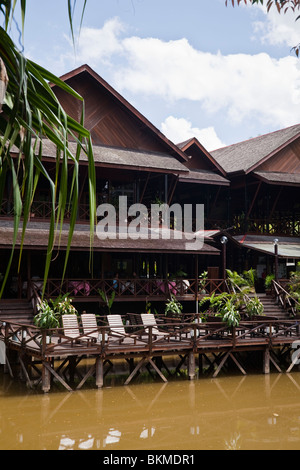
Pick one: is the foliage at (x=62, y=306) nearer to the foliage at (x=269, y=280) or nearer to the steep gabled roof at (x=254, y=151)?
the foliage at (x=269, y=280)

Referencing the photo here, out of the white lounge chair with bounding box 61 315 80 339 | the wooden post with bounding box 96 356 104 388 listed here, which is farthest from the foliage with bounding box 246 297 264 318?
the wooden post with bounding box 96 356 104 388

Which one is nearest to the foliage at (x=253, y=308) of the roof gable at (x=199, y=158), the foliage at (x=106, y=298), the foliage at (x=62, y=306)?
the foliage at (x=106, y=298)

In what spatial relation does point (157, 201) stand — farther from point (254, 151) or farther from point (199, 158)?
point (254, 151)

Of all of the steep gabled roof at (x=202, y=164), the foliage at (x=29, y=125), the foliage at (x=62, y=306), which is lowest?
the foliage at (x=62, y=306)

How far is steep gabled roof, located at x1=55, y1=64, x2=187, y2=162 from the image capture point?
2347 centimetres

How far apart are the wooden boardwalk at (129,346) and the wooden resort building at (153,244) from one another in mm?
50

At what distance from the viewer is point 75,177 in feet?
8.00

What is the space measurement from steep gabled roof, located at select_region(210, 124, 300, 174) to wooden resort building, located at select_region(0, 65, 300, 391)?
107 millimetres

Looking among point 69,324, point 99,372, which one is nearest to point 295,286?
point 69,324

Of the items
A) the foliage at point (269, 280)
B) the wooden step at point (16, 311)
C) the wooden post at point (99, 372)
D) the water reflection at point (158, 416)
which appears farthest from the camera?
the foliage at point (269, 280)

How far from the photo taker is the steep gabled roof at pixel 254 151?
29.4m

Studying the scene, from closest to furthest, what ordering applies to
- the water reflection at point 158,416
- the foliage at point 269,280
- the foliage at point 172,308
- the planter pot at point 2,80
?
the planter pot at point 2,80 → the water reflection at point 158,416 → the foliage at point 172,308 → the foliage at point 269,280

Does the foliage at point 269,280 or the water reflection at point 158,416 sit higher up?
the foliage at point 269,280

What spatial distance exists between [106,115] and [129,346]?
11.6 meters
